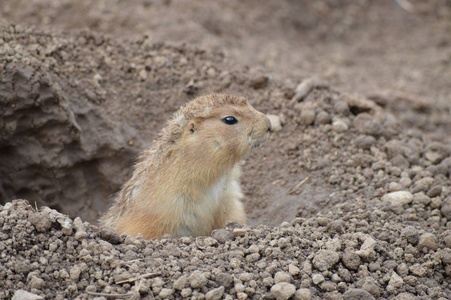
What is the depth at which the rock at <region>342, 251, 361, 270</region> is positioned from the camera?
4.77 meters

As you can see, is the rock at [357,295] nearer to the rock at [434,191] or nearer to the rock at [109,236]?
the rock at [109,236]

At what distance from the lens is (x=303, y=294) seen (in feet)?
14.1

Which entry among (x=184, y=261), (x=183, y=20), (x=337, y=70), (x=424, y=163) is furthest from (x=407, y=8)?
(x=184, y=261)

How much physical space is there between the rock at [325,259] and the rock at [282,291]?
433 mm

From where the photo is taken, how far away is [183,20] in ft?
36.4

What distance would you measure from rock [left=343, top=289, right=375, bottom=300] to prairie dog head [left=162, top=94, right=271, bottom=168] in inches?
72.1

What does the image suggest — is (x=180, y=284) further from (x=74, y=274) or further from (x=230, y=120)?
(x=230, y=120)

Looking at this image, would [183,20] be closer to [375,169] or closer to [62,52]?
[62,52]

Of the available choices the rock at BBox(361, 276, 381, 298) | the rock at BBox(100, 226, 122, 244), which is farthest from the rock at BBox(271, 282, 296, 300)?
the rock at BBox(100, 226, 122, 244)

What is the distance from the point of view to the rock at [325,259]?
Answer: 4.67 meters

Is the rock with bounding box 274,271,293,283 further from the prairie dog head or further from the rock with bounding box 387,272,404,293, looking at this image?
the prairie dog head

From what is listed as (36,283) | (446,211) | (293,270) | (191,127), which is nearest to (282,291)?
(293,270)

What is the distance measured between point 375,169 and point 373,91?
4.05 meters

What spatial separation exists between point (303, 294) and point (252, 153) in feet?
11.5
